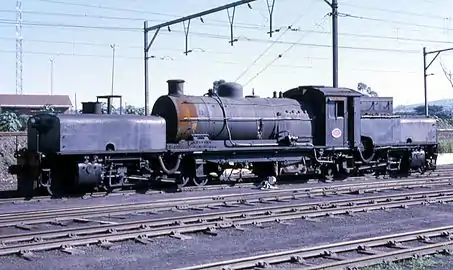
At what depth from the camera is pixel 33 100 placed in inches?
3145

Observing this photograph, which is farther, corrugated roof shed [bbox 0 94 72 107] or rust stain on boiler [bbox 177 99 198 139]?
corrugated roof shed [bbox 0 94 72 107]

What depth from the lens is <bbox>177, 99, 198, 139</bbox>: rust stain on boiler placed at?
61.7ft

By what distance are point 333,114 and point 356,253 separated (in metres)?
13.2

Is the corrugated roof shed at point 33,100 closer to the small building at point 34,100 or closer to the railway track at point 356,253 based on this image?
the small building at point 34,100

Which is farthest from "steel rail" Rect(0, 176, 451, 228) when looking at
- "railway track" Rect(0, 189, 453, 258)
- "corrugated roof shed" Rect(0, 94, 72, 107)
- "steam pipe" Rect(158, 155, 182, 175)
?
"corrugated roof shed" Rect(0, 94, 72, 107)

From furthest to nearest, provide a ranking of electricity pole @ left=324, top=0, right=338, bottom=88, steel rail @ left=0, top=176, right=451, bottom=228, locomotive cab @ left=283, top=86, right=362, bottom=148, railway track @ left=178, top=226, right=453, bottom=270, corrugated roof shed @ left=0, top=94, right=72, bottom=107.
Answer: corrugated roof shed @ left=0, top=94, right=72, bottom=107 → electricity pole @ left=324, top=0, right=338, bottom=88 → locomotive cab @ left=283, top=86, right=362, bottom=148 → steel rail @ left=0, top=176, right=451, bottom=228 → railway track @ left=178, top=226, right=453, bottom=270

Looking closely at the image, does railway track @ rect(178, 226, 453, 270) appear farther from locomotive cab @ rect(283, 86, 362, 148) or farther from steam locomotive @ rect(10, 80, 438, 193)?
locomotive cab @ rect(283, 86, 362, 148)

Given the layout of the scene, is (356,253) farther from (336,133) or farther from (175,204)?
(336,133)

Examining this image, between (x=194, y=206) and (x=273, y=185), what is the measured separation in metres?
5.67

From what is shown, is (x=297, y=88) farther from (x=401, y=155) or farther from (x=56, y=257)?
(x=56, y=257)

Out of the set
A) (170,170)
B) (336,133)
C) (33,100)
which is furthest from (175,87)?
(33,100)

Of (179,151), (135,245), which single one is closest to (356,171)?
(179,151)

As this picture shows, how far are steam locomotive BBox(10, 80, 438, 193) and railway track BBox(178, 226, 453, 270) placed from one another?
8.91 m

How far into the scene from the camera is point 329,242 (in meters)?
10.1
